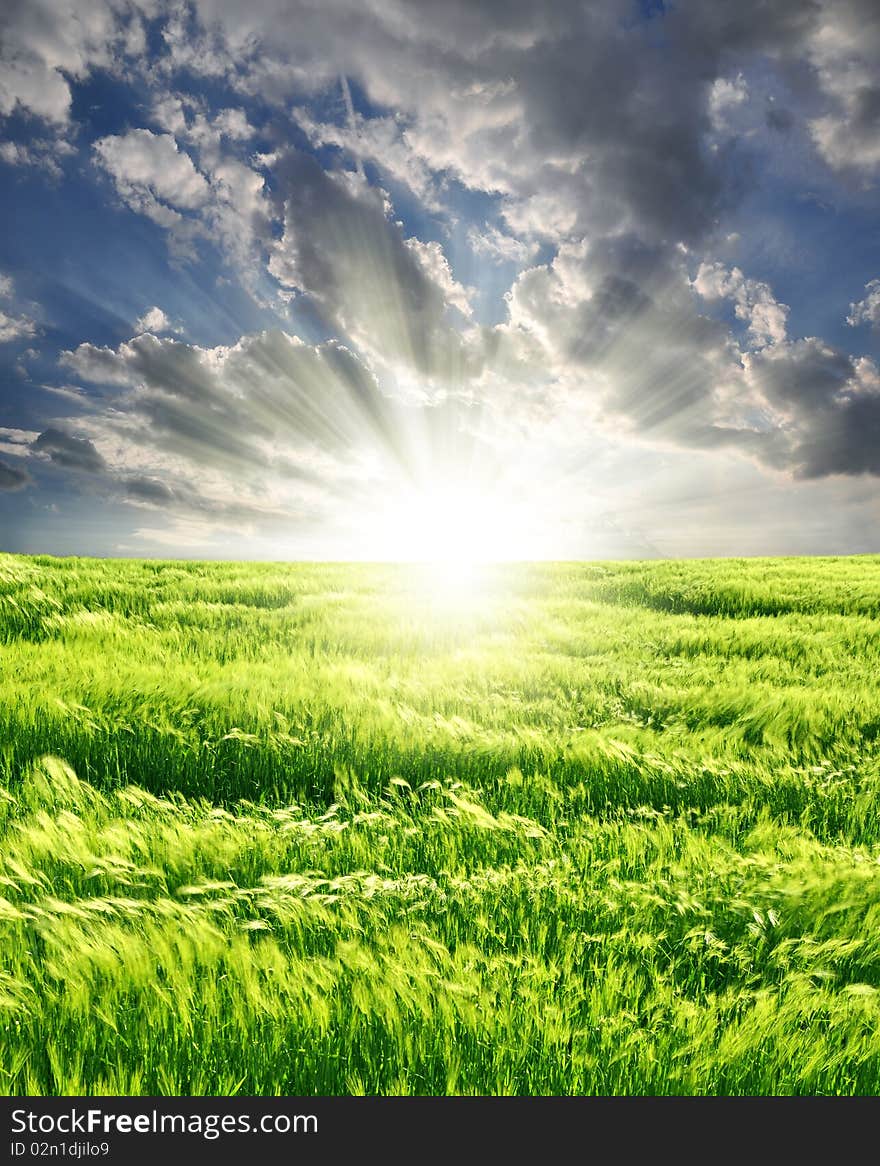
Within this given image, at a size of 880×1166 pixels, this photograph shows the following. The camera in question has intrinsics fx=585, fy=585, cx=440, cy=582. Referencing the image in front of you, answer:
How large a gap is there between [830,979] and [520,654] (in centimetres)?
527

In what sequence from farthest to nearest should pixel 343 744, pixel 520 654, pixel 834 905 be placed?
pixel 520 654 < pixel 343 744 < pixel 834 905

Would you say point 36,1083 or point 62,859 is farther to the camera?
point 62,859

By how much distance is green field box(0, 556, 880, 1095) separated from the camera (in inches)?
77.0

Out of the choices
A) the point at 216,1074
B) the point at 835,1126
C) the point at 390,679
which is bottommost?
the point at 835,1126

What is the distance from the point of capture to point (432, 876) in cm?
307

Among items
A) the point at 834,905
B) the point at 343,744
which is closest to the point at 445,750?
the point at 343,744

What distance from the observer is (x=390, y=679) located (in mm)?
6121

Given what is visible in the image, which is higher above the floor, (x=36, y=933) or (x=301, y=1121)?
(x=36, y=933)

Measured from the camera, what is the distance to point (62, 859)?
9.86ft

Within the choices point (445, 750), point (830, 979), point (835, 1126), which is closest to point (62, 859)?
point (445, 750)

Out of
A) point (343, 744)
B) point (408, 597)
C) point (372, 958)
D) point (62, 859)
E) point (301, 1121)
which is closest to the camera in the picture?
point (301, 1121)

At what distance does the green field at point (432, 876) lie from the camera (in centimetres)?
196

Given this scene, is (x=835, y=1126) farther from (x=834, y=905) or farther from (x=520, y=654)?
(x=520, y=654)

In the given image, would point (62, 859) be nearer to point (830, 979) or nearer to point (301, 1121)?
point (301, 1121)
